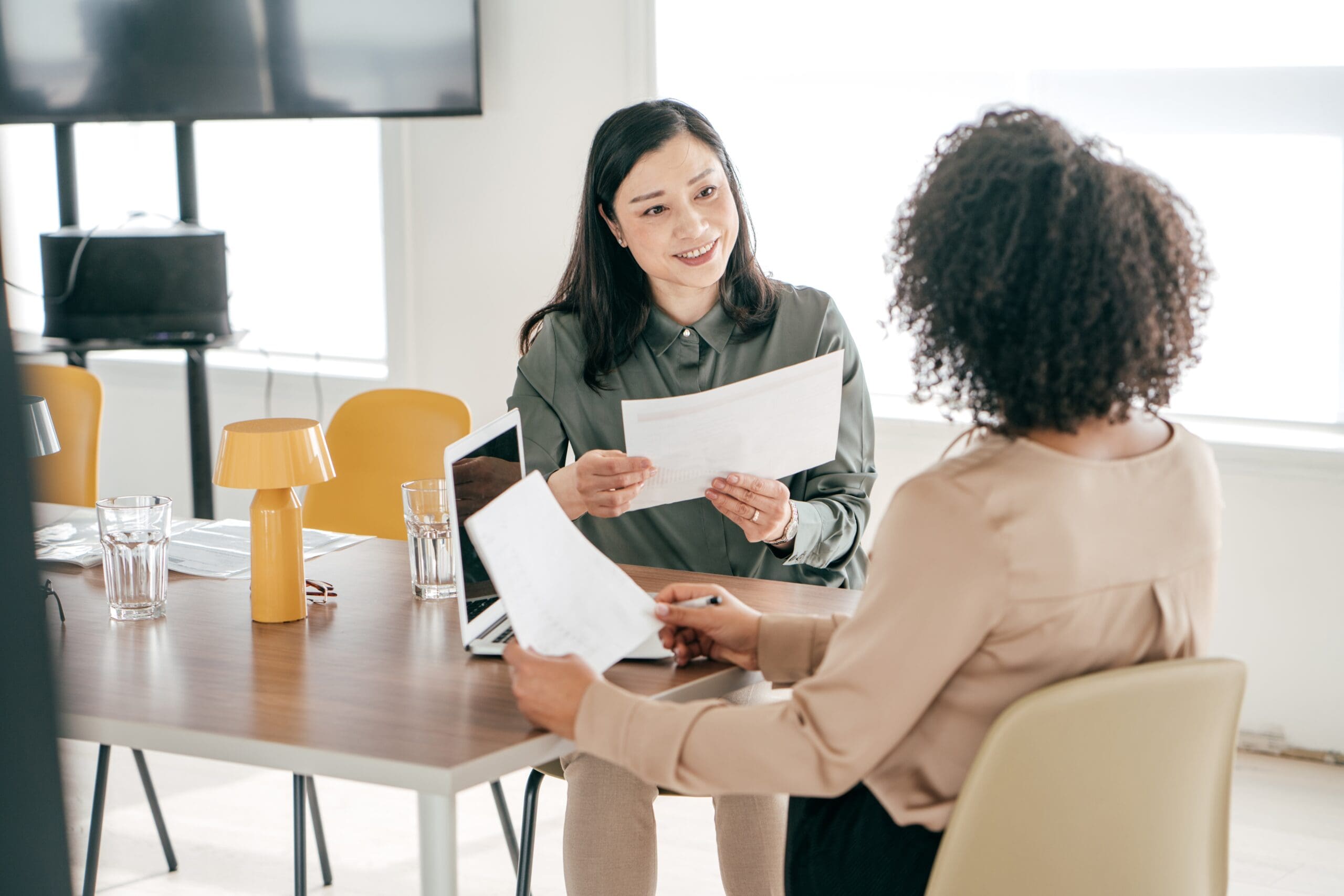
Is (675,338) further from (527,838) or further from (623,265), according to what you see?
(527,838)

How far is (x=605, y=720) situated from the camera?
1275mm

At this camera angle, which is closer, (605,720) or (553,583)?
(605,720)

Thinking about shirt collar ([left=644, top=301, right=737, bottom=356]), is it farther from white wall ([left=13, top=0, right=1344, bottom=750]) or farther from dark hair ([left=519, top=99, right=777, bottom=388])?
white wall ([left=13, top=0, right=1344, bottom=750])

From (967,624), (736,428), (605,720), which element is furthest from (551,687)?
(736,428)

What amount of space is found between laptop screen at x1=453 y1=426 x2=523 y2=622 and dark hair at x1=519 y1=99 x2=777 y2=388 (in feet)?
1.80

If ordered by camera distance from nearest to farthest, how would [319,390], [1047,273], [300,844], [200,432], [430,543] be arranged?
[1047,273] → [430,543] → [300,844] → [200,432] → [319,390]

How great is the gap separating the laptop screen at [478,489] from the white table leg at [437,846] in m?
0.30

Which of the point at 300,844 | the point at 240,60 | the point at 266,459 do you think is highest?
the point at 240,60

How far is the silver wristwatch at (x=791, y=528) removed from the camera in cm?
195

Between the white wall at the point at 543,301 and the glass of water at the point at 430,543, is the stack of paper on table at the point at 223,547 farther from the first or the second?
the white wall at the point at 543,301

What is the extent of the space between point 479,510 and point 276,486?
309 mm

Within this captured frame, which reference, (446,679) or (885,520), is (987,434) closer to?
(885,520)

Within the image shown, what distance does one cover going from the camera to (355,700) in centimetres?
145

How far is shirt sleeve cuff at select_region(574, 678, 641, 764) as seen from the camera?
1262 mm
